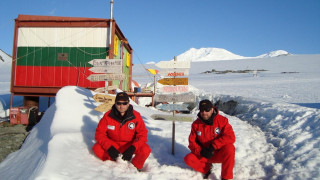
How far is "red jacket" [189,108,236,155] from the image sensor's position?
3.40 m

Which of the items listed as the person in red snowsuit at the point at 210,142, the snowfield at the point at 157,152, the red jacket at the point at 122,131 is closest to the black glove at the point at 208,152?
the person in red snowsuit at the point at 210,142

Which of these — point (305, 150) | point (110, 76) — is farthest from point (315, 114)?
point (110, 76)

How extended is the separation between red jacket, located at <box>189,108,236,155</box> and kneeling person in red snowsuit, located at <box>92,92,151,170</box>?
2.42 ft

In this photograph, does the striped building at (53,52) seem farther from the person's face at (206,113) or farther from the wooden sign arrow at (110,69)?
the person's face at (206,113)

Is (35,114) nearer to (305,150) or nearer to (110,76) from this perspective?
(110,76)

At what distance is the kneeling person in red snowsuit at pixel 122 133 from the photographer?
3.45 m

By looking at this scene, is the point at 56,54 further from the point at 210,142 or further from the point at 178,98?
the point at 210,142

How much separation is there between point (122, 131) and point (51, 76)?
7.67m

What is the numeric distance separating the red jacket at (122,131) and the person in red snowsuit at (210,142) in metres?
0.80

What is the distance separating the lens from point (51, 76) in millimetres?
10031

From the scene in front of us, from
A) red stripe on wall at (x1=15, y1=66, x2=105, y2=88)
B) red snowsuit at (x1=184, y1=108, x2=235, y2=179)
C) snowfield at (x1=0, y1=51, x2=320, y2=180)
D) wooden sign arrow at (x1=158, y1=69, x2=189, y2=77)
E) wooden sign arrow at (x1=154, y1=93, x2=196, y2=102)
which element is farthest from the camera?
red stripe on wall at (x1=15, y1=66, x2=105, y2=88)

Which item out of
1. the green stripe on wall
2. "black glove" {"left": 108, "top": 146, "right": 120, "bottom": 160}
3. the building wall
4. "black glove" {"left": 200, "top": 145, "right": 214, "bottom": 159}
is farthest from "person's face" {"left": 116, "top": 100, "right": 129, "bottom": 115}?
the green stripe on wall

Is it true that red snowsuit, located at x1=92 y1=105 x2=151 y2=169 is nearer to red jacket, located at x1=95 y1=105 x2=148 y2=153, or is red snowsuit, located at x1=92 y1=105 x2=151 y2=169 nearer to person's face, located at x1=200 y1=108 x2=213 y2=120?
red jacket, located at x1=95 y1=105 x2=148 y2=153

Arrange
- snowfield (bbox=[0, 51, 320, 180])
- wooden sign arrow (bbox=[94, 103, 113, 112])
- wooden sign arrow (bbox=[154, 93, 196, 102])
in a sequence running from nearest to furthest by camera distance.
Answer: snowfield (bbox=[0, 51, 320, 180]) < wooden sign arrow (bbox=[154, 93, 196, 102]) < wooden sign arrow (bbox=[94, 103, 113, 112])
